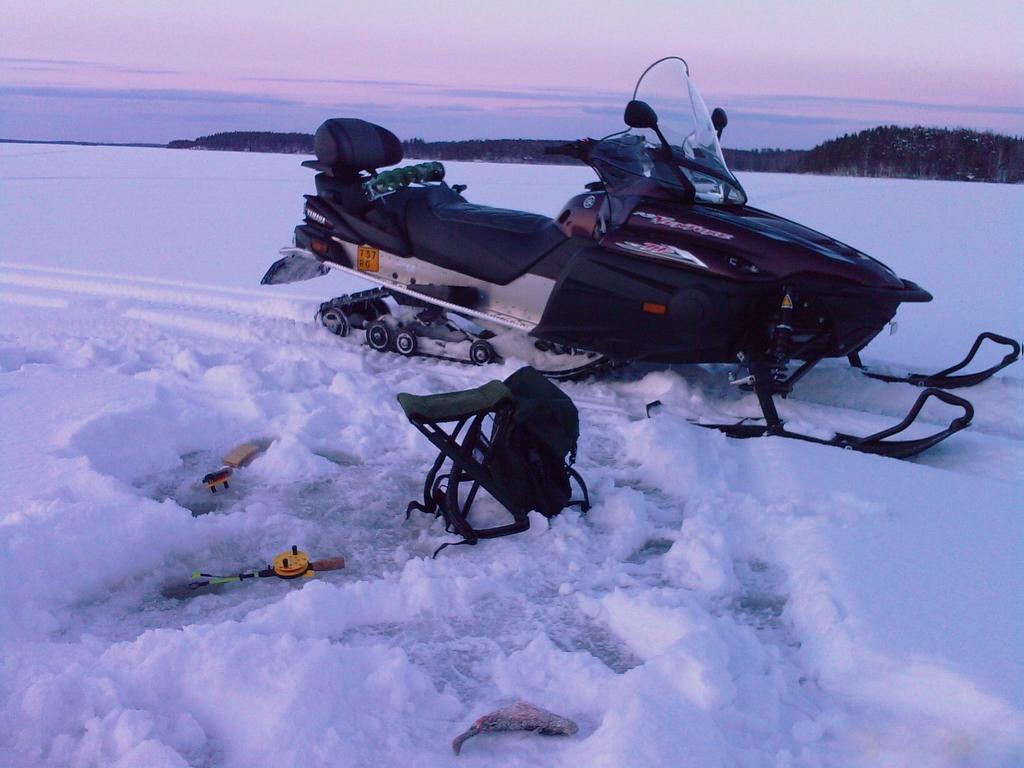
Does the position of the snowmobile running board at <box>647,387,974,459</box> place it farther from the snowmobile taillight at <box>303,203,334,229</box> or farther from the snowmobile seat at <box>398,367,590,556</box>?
the snowmobile taillight at <box>303,203,334,229</box>

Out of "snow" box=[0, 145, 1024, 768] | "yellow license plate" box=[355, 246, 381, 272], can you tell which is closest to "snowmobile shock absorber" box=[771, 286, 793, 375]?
"snow" box=[0, 145, 1024, 768]

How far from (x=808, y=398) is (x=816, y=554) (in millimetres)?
1722

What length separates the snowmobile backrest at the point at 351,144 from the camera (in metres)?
4.79

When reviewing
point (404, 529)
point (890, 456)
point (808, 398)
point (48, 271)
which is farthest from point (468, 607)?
point (48, 271)

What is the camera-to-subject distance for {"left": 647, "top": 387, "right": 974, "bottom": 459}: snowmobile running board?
3.20m

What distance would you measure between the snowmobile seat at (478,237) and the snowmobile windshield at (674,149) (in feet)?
1.49

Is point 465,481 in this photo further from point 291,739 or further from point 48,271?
point 48,271

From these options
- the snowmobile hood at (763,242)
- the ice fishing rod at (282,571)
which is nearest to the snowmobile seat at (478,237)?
the snowmobile hood at (763,242)

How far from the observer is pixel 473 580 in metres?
2.35

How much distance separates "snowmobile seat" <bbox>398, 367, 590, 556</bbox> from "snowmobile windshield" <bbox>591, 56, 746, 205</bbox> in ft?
4.85

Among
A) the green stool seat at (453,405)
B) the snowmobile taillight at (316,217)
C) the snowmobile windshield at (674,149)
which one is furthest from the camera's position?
the snowmobile taillight at (316,217)

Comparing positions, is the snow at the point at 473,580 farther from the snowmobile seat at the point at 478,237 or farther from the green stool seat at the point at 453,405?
the snowmobile seat at the point at 478,237

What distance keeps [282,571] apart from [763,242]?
228cm

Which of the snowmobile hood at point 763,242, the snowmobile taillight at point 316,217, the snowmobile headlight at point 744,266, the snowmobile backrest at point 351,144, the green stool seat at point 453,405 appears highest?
the snowmobile backrest at point 351,144
